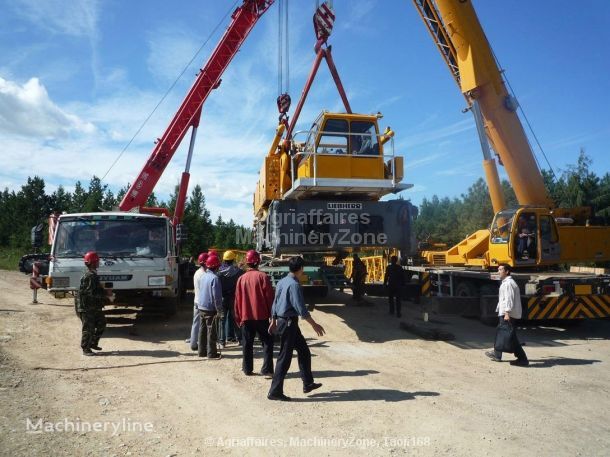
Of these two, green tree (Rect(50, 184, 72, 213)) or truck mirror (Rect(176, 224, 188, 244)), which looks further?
green tree (Rect(50, 184, 72, 213))

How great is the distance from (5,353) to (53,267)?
6.02 ft

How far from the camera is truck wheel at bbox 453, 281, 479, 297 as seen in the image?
11.0 metres

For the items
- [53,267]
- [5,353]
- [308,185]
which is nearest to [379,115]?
[308,185]

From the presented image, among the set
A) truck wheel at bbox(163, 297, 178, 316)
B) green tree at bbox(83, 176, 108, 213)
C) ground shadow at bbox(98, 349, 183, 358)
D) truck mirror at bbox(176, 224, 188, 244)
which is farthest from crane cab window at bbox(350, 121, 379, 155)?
green tree at bbox(83, 176, 108, 213)

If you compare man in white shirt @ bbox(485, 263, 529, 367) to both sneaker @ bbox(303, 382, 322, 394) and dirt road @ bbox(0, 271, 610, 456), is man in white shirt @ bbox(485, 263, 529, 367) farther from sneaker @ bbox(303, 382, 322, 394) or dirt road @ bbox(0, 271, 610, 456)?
sneaker @ bbox(303, 382, 322, 394)

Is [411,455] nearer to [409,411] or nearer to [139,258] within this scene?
[409,411]

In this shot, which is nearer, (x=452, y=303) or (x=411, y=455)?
(x=411, y=455)

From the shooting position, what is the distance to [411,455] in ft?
12.9

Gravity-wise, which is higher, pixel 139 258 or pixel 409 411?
pixel 139 258

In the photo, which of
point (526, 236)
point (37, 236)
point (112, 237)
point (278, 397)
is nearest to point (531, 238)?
point (526, 236)

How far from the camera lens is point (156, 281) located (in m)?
8.77

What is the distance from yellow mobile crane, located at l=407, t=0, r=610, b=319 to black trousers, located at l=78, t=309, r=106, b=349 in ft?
23.5

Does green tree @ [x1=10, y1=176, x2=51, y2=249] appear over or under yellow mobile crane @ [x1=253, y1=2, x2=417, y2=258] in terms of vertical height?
over

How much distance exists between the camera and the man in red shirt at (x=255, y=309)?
6.07 m
